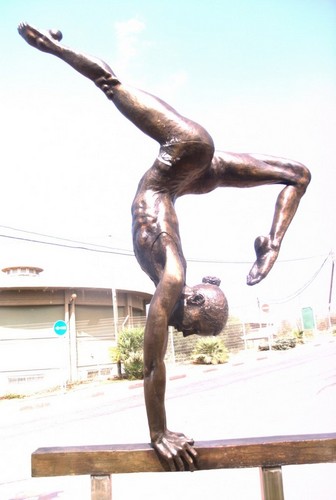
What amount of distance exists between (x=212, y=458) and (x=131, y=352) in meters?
14.6

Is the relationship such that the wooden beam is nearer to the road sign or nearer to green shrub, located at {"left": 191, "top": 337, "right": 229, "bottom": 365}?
green shrub, located at {"left": 191, "top": 337, "right": 229, "bottom": 365}

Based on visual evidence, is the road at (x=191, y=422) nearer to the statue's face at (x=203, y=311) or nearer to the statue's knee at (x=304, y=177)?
the statue's face at (x=203, y=311)

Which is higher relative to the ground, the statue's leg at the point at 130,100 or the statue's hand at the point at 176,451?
the statue's leg at the point at 130,100

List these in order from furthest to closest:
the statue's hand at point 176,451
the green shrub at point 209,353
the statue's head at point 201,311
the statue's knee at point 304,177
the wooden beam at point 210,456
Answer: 1. the green shrub at point 209,353
2. the statue's knee at point 304,177
3. the statue's head at point 201,311
4. the wooden beam at point 210,456
5. the statue's hand at point 176,451

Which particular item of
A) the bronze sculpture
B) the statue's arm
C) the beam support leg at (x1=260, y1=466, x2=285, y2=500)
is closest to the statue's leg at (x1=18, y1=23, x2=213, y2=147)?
the bronze sculpture

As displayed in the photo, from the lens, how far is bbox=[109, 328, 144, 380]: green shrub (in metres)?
16.6

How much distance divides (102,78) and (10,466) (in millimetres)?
5427

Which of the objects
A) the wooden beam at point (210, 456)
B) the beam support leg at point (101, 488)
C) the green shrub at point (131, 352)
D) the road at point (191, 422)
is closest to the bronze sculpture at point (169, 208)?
the wooden beam at point (210, 456)

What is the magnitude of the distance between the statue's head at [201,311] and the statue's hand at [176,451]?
57 centimetres

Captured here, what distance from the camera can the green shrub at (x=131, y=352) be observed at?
16.6m

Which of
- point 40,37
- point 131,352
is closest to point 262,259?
point 40,37

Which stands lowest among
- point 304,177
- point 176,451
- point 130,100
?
point 176,451

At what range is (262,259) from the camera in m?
2.67

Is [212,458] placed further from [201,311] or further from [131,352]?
[131,352]
